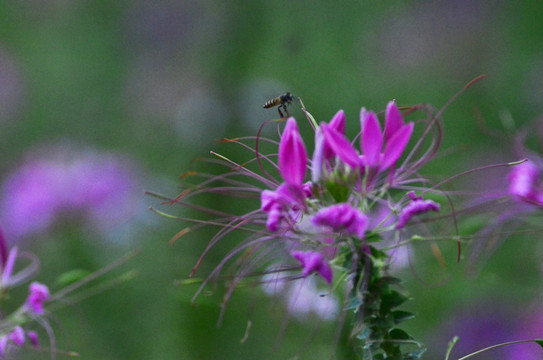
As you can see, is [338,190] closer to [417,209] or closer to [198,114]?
[417,209]

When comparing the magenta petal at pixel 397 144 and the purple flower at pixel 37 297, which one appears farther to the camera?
the purple flower at pixel 37 297

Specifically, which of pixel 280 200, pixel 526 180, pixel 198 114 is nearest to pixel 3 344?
pixel 280 200

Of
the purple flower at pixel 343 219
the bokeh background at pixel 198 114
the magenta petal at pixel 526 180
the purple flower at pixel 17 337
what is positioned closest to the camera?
the purple flower at pixel 343 219

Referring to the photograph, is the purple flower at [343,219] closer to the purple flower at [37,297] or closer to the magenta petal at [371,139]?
the magenta petal at [371,139]

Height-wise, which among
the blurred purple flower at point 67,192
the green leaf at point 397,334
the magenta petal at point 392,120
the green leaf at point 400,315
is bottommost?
the blurred purple flower at point 67,192

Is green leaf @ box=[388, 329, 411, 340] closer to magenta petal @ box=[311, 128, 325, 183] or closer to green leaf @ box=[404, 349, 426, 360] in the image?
green leaf @ box=[404, 349, 426, 360]

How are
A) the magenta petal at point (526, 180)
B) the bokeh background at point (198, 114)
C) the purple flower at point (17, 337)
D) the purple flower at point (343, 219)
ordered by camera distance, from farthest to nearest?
1. the bokeh background at point (198, 114)
2. the magenta petal at point (526, 180)
3. the purple flower at point (17, 337)
4. the purple flower at point (343, 219)

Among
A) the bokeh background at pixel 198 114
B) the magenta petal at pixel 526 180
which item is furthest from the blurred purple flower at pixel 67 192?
the magenta petal at pixel 526 180
